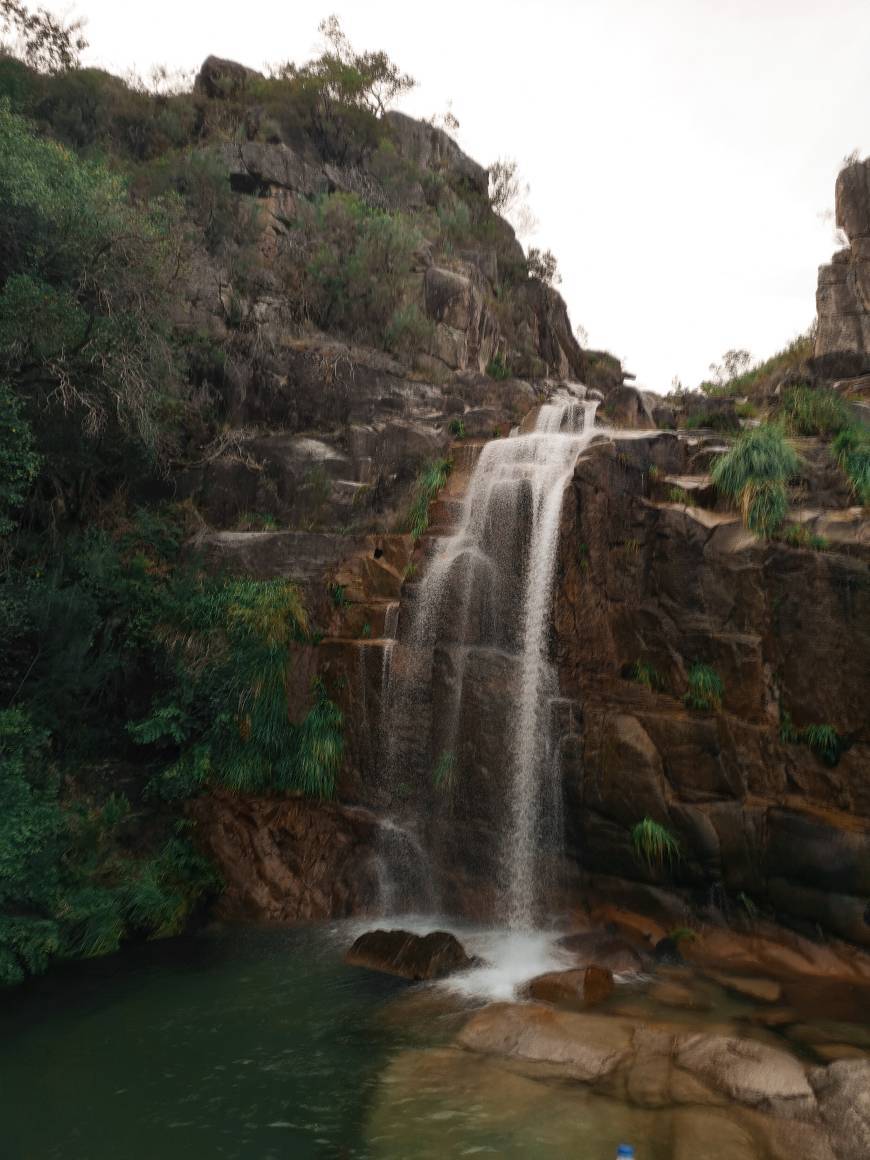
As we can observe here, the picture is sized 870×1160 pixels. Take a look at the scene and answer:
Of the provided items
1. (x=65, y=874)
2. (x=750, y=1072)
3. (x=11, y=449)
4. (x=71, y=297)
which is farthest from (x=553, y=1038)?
(x=71, y=297)

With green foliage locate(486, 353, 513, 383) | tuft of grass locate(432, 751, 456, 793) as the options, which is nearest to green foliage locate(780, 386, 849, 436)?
tuft of grass locate(432, 751, 456, 793)

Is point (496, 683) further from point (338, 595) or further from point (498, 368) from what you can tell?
point (498, 368)

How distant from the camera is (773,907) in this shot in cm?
845

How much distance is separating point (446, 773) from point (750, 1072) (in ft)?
17.7

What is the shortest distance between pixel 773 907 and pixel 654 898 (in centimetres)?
137

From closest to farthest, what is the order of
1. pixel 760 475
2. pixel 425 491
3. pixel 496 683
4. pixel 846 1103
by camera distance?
pixel 846 1103 < pixel 760 475 < pixel 496 683 < pixel 425 491

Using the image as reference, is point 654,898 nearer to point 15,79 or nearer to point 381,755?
point 381,755

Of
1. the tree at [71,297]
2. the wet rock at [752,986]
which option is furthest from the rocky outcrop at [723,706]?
the tree at [71,297]

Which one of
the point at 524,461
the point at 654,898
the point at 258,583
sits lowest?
the point at 654,898

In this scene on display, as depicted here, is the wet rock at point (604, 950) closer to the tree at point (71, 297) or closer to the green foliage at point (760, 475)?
the green foliage at point (760, 475)

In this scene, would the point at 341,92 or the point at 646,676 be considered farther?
the point at 341,92

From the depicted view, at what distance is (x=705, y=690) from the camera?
940 centimetres

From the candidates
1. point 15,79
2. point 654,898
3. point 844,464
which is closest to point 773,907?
point 654,898

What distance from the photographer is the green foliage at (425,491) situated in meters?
12.8
